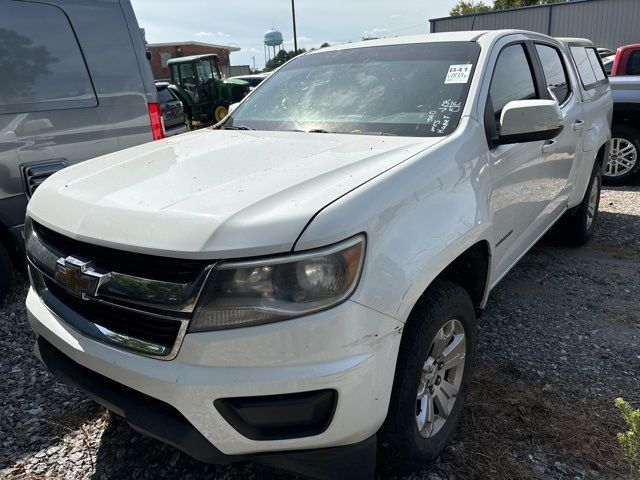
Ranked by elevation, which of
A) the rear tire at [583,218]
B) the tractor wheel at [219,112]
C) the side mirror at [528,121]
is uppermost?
the side mirror at [528,121]

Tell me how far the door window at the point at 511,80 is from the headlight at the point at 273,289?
1.46 metres

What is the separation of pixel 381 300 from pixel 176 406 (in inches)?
28.2

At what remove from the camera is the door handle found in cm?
321

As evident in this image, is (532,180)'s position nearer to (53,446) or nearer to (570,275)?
(570,275)

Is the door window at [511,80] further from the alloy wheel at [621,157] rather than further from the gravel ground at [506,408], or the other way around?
the alloy wheel at [621,157]

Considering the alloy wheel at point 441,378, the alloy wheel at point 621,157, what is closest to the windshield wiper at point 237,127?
the alloy wheel at point 441,378

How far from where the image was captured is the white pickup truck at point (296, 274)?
1.55 meters

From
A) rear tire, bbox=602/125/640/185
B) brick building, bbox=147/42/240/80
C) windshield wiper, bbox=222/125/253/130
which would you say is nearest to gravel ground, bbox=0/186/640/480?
windshield wiper, bbox=222/125/253/130

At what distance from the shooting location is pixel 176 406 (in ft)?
5.30

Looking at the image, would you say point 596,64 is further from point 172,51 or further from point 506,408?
point 172,51

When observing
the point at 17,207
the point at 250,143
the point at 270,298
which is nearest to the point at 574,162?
the point at 250,143

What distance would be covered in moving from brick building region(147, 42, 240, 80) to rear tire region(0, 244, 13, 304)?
35.0 meters

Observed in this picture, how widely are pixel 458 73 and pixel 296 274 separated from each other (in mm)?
1615

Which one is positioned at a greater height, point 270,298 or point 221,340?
point 270,298
